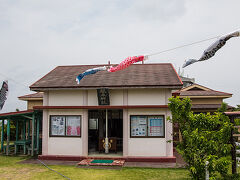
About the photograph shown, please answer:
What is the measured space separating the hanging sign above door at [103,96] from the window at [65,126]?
58.0 inches

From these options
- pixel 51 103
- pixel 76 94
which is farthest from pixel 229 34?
pixel 51 103

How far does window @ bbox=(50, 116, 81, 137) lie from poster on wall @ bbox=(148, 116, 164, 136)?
140 inches

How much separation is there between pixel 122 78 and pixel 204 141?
6.70 m

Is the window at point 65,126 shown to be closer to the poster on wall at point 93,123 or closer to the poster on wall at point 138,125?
the poster on wall at point 138,125

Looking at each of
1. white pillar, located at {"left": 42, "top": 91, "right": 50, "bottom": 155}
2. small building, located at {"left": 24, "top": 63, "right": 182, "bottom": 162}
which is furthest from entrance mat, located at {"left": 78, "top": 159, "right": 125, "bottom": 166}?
white pillar, located at {"left": 42, "top": 91, "right": 50, "bottom": 155}

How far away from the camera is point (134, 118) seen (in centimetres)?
1124

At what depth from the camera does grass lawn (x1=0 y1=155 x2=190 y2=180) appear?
8.33 m

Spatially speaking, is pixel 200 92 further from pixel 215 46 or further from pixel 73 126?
pixel 215 46

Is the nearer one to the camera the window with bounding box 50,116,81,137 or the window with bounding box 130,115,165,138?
the window with bounding box 130,115,165,138

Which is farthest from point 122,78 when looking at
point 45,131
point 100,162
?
point 45,131

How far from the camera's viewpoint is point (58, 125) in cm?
1168

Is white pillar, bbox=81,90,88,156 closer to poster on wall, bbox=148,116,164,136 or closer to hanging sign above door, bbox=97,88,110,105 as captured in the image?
hanging sign above door, bbox=97,88,110,105

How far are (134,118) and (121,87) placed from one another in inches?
66.0

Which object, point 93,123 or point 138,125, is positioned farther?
point 93,123
